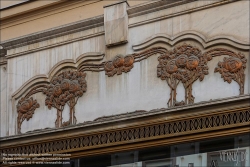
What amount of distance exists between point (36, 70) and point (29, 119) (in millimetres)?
622

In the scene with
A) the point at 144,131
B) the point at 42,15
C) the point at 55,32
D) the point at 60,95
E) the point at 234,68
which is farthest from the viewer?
the point at 42,15

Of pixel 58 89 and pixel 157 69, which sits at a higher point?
pixel 157 69

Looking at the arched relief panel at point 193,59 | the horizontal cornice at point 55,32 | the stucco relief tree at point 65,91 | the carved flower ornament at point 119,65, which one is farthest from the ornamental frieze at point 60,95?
the arched relief panel at point 193,59

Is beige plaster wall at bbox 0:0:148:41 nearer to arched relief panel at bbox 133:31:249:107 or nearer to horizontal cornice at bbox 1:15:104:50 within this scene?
horizontal cornice at bbox 1:15:104:50

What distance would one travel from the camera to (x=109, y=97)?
330 inches

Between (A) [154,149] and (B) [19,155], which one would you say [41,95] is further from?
(A) [154,149]

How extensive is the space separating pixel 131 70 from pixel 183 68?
2.24 feet

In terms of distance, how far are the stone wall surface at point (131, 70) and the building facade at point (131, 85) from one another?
0.01m

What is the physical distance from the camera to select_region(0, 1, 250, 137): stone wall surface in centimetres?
771

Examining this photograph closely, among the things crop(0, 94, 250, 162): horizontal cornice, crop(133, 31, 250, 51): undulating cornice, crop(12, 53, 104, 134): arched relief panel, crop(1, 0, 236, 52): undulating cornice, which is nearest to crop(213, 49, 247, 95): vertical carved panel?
crop(133, 31, 250, 51): undulating cornice

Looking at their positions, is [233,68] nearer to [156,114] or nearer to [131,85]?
[156,114]

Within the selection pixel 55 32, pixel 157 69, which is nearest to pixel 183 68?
pixel 157 69

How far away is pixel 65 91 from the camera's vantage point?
880 cm

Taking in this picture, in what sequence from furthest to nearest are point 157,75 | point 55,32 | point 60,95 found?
point 55,32
point 60,95
point 157,75
